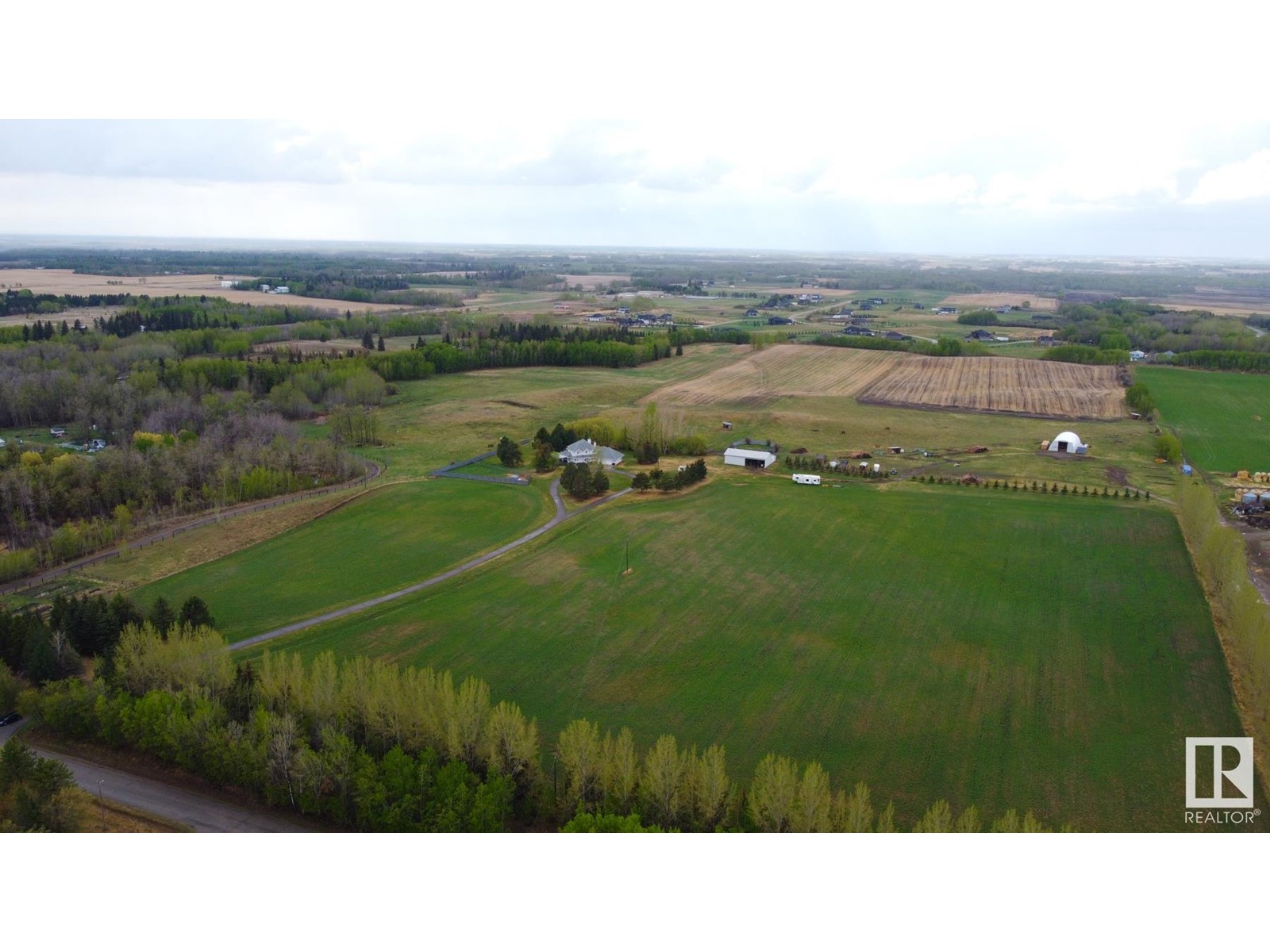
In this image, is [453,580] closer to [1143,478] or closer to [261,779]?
[261,779]

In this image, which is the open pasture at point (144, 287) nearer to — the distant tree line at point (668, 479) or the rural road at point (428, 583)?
the distant tree line at point (668, 479)

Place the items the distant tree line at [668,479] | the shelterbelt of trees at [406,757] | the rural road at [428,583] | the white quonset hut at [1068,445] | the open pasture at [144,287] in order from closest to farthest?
the shelterbelt of trees at [406,757] < the rural road at [428,583] < the distant tree line at [668,479] < the white quonset hut at [1068,445] < the open pasture at [144,287]

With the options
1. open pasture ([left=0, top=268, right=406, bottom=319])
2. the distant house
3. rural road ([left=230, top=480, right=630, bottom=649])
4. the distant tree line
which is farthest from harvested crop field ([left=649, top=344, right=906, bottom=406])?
open pasture ([left=0, top=268, right=406, bottom=319])

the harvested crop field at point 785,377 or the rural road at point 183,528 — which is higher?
the harvested crop field at point 785,377

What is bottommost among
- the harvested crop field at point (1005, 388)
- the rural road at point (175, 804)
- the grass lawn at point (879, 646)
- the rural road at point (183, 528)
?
the rural road at point (175, 804)

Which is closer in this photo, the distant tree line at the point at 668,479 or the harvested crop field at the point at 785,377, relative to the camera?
the distant tree line at the point at 668,479

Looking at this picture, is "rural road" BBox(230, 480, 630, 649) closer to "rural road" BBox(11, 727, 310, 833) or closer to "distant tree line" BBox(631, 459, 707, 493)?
"distant tree line" BBox(631, 459, 707, 493)

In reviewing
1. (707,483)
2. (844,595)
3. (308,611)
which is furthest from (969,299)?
(308,611)

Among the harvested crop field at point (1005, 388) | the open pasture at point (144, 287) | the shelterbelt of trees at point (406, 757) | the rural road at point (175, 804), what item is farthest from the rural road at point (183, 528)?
the open pasture at point (144, 287)
